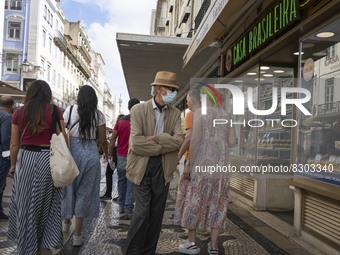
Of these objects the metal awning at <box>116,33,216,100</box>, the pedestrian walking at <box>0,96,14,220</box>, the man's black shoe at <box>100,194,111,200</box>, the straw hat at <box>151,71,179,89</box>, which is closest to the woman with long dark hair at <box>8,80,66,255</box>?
the straw hat at <box>151,71,179,89</box>

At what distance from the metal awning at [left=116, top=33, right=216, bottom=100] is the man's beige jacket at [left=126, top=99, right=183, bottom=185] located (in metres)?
5.52

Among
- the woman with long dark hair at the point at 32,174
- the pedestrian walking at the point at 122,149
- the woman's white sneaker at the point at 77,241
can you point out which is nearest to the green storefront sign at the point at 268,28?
the pedestrian walking at the point at 122,149

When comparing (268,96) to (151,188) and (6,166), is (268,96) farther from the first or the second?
(6,166)

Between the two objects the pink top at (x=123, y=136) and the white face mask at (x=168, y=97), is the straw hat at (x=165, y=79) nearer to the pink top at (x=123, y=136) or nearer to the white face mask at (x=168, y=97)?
the white face mask at (x=168, y=97)

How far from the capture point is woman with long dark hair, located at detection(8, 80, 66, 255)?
3439 millimetres

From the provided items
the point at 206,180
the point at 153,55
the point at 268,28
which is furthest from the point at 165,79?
the point at 153,55

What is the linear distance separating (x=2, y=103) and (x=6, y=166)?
3.09ft

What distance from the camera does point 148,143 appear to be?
3.41 metres

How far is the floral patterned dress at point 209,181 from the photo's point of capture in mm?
4078

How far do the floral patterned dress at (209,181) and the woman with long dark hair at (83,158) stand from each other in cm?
112

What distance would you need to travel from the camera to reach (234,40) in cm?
793

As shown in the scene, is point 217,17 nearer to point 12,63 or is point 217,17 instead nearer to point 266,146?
point 266,146

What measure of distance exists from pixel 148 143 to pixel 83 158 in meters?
1.20

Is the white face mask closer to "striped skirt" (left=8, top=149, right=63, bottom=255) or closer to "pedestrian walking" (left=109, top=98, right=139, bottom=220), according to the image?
"striped skirt" (left=8, top=149, right=63, bottom=255)
